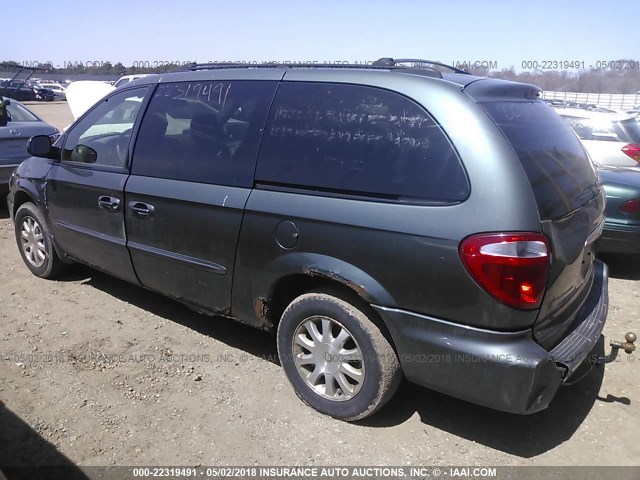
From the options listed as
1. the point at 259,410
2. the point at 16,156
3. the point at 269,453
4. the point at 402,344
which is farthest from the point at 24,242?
the point at 402,344

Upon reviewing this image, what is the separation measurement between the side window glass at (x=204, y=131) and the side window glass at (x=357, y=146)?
128 millimetres

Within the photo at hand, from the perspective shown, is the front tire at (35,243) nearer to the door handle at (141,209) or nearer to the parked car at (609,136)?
the door handle at (141,209)

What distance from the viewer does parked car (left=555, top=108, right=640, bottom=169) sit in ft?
20.3

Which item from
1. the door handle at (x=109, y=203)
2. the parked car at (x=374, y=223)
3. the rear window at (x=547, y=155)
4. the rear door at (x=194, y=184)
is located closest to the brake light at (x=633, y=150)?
the parked car at (x=374, y=223)

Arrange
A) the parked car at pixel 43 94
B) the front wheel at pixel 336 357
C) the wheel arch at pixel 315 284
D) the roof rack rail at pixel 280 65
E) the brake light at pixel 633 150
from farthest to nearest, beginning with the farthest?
the parked car at pixel 43 94, the brake light at pixel 633 150, the roof rack rail at pixel 280 65, the front wheel at pixel 336 357, the wheel arch at pixel 315 284

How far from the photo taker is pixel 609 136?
6.43 meters

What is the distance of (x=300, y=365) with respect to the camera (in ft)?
9.81

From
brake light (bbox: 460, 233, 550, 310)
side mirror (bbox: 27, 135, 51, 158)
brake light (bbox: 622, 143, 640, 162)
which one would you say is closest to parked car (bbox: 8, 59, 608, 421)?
brake light (bbox: 460, 233, 550, 310)

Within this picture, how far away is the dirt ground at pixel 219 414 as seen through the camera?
2660 millimetres

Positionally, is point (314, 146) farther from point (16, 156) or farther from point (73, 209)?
point (16, 156)

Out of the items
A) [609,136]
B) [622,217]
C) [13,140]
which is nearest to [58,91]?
[13,140]

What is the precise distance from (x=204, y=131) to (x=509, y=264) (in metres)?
2.02

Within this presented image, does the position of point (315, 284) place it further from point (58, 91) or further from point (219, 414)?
point (58, 91)

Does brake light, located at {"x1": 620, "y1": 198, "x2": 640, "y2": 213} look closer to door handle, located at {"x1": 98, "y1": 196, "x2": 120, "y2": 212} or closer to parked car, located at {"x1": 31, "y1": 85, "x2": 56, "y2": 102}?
door handle, located at {"x1": 98, "y1": 196, "x2": 120, "y2": 212}
